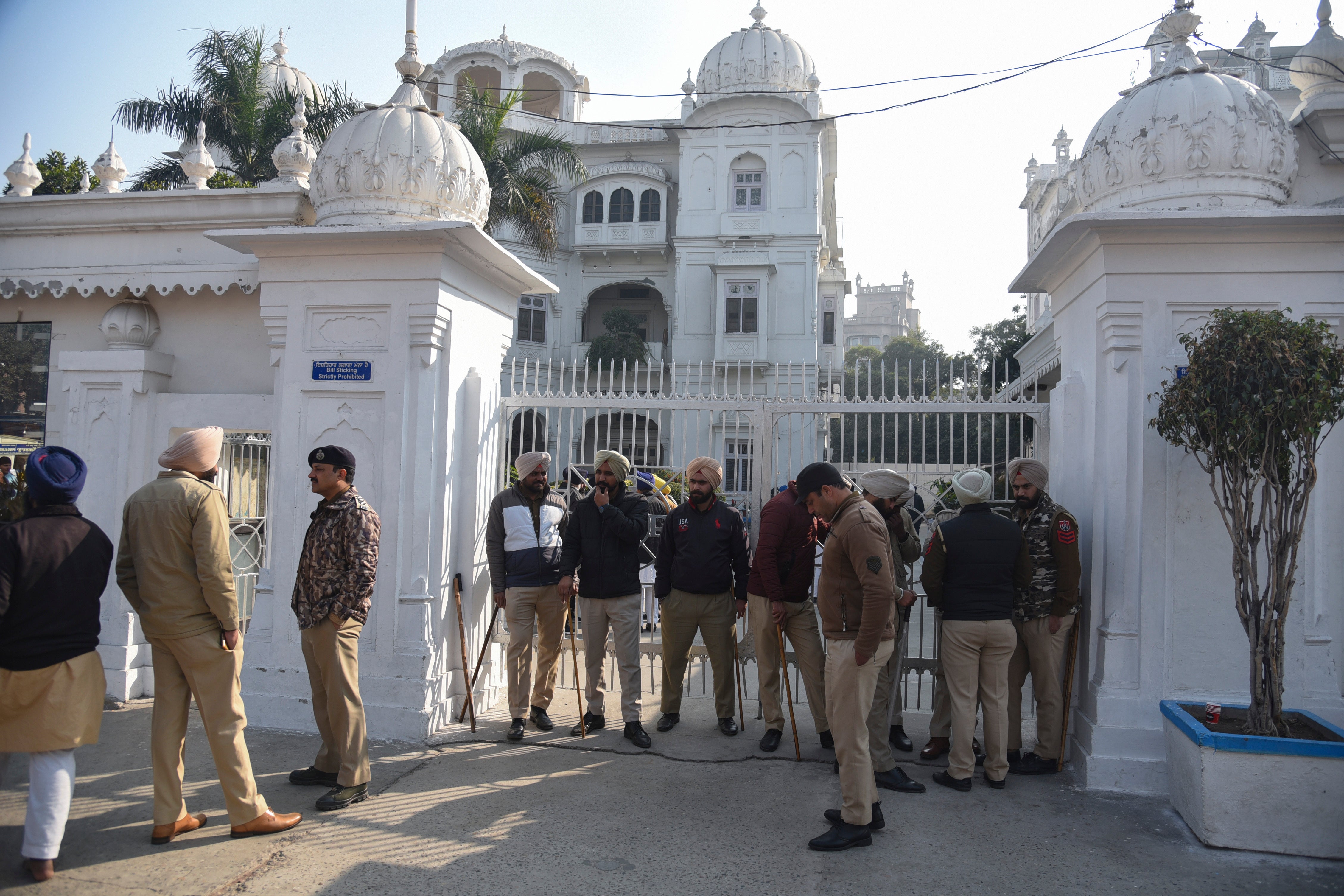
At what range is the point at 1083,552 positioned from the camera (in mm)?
5117

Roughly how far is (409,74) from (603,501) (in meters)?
3.47

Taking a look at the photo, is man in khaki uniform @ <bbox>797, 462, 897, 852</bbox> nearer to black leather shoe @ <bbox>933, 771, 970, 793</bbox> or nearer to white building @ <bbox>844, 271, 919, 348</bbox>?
black leather shoe @ <bbox>933, 771, 970, 793</bbox>

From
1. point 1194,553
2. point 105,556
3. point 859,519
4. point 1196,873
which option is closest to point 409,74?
point 105,556

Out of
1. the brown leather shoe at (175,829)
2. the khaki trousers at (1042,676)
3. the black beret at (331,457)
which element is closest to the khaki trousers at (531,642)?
the black beret at (331,457)

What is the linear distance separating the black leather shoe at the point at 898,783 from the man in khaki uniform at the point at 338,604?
2.72 m

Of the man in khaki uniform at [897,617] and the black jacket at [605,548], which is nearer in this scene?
the man in khaki uniform at [897,617]

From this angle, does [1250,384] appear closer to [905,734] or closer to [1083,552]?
[1083,552]

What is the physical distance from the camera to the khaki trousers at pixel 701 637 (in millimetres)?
5406

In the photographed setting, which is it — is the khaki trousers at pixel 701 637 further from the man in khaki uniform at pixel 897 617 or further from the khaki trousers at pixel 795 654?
the man in khaki uniform at pixel 897 617

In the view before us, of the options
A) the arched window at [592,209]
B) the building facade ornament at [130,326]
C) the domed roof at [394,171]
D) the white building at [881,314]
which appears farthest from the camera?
the white building at [881,314]

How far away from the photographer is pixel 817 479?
4.07 metres

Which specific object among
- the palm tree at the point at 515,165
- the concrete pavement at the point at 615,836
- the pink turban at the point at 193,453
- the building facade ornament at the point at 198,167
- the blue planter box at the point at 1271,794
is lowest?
the concrete pavement at the point at 615,836

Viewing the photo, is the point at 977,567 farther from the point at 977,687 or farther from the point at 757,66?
the point at 757,66

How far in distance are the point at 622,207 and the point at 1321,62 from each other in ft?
72.6
